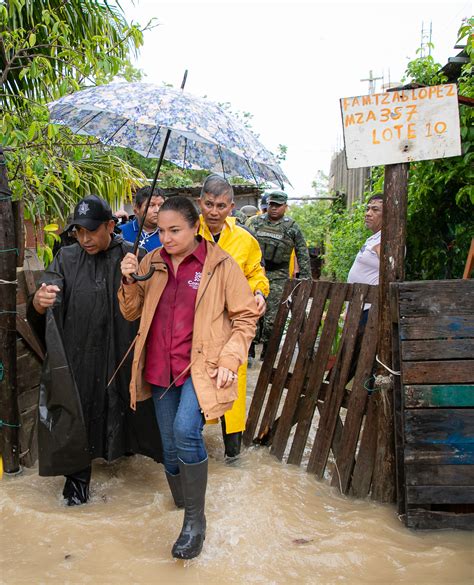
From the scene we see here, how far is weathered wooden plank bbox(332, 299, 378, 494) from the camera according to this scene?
3506mm

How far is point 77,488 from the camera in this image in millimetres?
3424

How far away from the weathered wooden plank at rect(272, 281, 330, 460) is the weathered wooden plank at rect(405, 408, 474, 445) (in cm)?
105

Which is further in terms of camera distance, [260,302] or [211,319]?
[260,302]

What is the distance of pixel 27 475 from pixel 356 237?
567 centimetres

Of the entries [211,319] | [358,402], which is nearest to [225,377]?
[211,319]

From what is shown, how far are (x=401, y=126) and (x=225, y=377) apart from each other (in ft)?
5.71

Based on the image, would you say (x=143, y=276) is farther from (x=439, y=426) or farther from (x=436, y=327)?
(x=439, y=426)

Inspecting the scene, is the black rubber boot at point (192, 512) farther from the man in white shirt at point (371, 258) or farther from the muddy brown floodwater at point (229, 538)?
the man in white shirt at point (371, 258)

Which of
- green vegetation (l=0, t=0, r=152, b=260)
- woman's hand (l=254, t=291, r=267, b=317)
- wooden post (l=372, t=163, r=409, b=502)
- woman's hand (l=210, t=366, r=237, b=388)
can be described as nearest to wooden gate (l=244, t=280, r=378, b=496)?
Result: wooden post (l=372, t=163, r=409, b=502)

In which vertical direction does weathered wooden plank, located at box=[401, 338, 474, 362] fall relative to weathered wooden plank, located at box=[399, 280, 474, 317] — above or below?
below

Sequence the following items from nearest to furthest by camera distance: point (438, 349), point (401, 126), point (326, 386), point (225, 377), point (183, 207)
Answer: point (225, 377)
point (183, 207)
point (438, 349)
point (401, 126)
point (326, 386)

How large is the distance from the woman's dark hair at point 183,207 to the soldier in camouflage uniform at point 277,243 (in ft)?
12.6

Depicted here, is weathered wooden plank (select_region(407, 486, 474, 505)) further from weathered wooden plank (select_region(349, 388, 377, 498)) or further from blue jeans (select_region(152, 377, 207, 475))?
blue jeans (select_region(152, 377, 207, 475))

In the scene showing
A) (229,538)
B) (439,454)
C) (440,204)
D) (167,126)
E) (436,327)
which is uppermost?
(167,126)
